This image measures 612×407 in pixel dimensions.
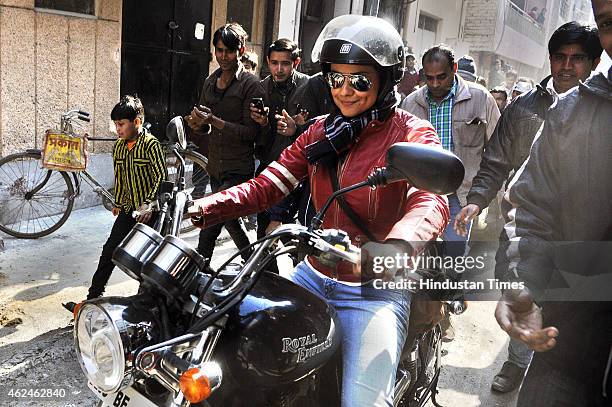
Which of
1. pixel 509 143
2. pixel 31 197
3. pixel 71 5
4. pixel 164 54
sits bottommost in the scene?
pixel 31 197

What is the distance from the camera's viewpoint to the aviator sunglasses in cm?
217

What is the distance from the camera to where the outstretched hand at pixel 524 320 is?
1.58 metres

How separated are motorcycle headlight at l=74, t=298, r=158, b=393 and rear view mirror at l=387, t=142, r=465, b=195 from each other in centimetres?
77

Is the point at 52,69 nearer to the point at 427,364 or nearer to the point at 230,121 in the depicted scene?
the point at 230,121

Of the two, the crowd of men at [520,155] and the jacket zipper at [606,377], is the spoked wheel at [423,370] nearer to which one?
the crowd of men at [520,155]

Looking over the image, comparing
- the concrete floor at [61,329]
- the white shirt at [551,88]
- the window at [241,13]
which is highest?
the window at [241,13]

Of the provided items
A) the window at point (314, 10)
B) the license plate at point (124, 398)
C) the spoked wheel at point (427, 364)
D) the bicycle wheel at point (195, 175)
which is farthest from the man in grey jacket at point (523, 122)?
the window at point (314, 10)

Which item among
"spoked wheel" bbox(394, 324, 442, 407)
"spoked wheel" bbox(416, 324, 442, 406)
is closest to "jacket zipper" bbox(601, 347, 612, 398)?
"spoked wheel" bbox(394, 324, 442, 407)

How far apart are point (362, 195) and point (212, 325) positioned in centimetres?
90

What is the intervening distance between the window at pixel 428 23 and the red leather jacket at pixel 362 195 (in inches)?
677

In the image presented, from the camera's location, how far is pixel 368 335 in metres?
2.00

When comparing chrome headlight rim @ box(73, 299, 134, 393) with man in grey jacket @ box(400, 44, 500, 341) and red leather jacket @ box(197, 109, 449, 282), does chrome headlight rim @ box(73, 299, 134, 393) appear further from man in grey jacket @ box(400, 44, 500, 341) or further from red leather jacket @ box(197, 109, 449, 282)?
man in grey jacket @ box(400, 44, 500, 341)

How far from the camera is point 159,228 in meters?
1.85

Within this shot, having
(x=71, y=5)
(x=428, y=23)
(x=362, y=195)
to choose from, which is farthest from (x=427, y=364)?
(x=428, y=23)
